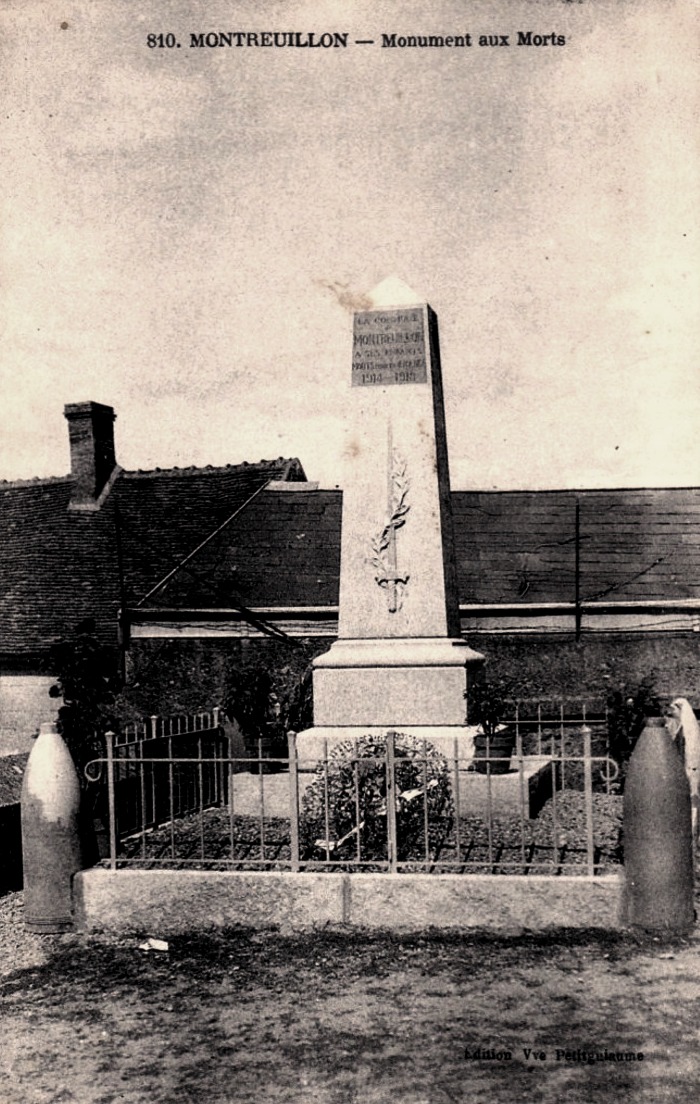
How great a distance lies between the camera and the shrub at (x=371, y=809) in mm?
6473

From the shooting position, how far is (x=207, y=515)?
2158 cm

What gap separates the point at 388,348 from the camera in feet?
30.0

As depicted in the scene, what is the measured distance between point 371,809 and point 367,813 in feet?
0.11

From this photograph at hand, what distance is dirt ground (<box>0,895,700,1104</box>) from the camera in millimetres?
3748

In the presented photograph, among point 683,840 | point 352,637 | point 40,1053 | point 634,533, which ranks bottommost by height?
point 40,1053

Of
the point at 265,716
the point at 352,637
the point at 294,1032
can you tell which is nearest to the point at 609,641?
the point at 265,716

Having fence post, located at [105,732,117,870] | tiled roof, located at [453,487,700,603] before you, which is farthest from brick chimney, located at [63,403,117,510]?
fence post, located at [105,732,117,870]

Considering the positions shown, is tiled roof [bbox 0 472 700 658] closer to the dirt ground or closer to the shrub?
the shrub

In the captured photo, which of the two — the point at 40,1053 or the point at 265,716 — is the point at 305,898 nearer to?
the point at 40,1053

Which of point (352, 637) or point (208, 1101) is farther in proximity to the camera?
point (352, 637)

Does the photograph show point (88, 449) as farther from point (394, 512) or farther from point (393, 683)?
point (393, 683)

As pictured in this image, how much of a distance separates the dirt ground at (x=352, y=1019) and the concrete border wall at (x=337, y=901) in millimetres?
107

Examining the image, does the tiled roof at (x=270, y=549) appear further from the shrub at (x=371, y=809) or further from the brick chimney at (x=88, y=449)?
the shrub at (x=371, y=809)

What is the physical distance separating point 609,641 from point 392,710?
9.01 metres
